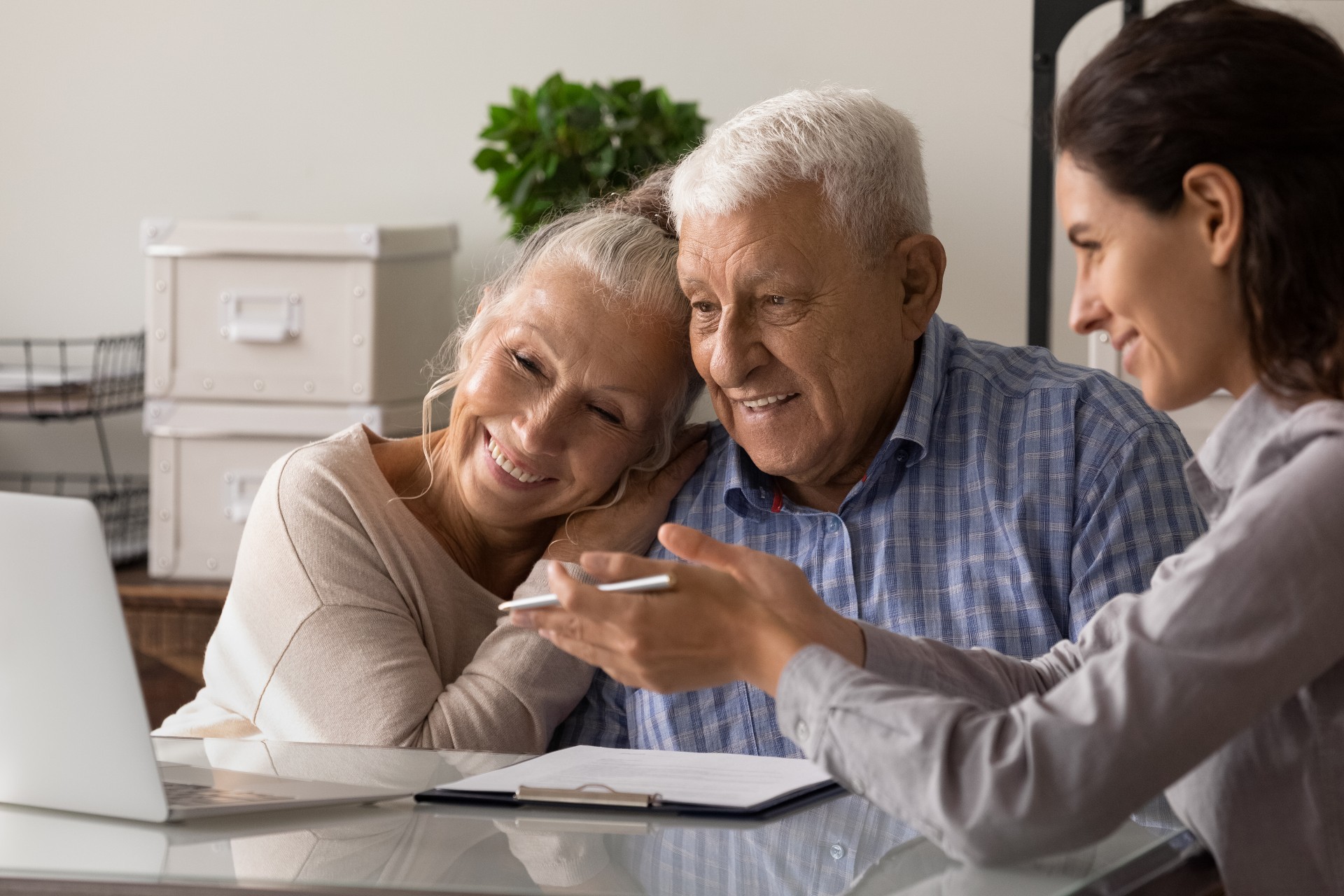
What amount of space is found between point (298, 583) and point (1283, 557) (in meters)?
1.00

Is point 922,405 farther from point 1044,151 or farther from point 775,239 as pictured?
point 1044,151

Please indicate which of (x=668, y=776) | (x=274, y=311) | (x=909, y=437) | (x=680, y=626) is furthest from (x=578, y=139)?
(x=680, y=626)

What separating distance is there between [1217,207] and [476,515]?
37.5 inches

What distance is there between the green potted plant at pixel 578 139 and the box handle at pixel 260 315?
412 millimetres

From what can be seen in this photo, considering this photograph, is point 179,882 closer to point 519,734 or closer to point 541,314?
point 519,734

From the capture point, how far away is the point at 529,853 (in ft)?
2.99

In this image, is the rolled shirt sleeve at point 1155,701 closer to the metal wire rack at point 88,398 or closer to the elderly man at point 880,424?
the elderly man at point 880,424

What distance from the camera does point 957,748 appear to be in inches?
31.5

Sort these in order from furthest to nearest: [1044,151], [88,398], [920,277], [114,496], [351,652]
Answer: [114,496], [88,398], [1044,151], [920,277], [351,652]

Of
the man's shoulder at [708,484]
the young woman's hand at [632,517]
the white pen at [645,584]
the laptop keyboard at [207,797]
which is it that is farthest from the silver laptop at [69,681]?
the man's shoulder at [708,484]

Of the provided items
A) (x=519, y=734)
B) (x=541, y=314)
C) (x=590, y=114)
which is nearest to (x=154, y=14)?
(x=590, y=114)

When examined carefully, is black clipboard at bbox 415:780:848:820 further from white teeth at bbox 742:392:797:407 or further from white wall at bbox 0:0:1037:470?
white wall at bbox 0:0:1037:470

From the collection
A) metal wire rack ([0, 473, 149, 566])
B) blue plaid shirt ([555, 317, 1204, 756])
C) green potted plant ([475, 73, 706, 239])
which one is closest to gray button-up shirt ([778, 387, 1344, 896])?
blue plaid shirt ([555, 317, 1204, 756])

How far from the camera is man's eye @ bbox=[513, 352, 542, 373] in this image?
1.56 metres
